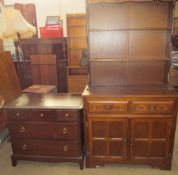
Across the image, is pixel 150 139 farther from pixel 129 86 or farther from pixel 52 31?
pixel 52 31

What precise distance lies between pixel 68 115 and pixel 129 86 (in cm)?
76

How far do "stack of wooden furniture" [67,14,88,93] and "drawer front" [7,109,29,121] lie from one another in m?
2.28

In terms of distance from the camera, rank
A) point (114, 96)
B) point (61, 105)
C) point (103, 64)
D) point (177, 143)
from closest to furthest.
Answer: point (114, 96)
point (61, 105)
point (103, 64)
point (177, 143)

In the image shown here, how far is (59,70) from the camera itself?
4.33m

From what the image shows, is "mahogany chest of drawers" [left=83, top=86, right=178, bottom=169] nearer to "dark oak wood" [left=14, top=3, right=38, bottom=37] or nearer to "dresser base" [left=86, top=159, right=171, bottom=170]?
"dresser base" [left=86, top=159, right=171, bottom=170]

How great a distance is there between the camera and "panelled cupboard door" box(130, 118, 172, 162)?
194cm

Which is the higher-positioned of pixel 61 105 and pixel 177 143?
pixel 61 105

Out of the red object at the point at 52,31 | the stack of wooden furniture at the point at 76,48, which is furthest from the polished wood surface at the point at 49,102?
the red object at the point at 52,31

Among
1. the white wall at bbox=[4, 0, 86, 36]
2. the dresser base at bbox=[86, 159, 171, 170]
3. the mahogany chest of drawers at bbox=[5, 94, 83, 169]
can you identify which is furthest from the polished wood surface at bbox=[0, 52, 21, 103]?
the white wall at bbox=[4, 0, 86, 36]

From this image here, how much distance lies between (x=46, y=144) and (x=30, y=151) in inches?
8.4

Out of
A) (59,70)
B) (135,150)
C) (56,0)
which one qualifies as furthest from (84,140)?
(56,0)

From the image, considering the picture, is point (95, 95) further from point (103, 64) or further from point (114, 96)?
point (103, 64)

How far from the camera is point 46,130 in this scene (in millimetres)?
2057

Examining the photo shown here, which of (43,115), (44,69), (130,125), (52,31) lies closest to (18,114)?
(43,115)
